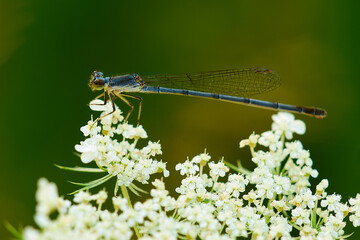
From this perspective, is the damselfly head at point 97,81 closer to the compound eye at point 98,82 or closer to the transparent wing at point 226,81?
the compound eye at point 98,82

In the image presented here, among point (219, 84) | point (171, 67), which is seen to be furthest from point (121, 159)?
point (171, 67)

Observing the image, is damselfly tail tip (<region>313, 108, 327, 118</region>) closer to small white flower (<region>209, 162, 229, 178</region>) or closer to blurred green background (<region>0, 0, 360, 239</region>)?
blurred green background (<region>0, 0, 360, 239</region>)

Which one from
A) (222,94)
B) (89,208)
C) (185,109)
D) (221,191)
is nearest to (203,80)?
(222,94)

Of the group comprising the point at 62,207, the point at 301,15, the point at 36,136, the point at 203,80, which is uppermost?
the point at 301,15

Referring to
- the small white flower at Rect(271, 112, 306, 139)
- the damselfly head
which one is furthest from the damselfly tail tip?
the damselfly head

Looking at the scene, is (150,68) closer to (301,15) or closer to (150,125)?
(150,125)

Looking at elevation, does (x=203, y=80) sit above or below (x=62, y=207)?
above

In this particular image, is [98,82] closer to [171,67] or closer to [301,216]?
[171,67]
